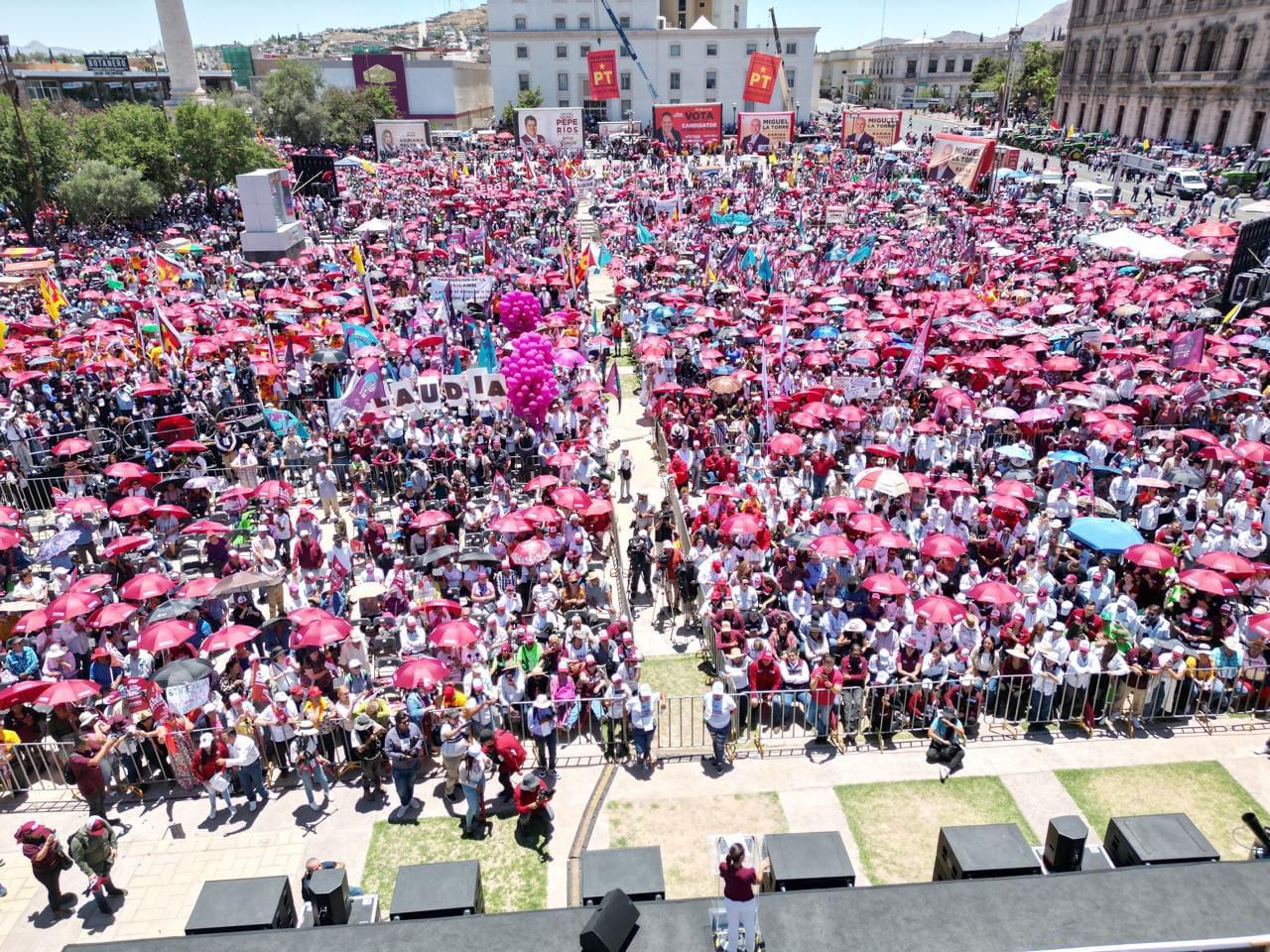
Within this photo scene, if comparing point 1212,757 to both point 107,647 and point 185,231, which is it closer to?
point 107,647

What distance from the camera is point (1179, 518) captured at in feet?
49.0

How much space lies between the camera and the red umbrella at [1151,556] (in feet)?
40.2

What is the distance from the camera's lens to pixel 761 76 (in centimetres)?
7069

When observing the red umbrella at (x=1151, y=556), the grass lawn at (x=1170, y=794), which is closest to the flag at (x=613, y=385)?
the red umbrella at (x=1151, y=556)

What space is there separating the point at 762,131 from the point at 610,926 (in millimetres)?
56181

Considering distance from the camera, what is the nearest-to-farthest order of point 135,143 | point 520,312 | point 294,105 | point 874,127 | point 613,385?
point 613,385 → point 520,312 → point 135,143 → point 874,127 → point 294,105

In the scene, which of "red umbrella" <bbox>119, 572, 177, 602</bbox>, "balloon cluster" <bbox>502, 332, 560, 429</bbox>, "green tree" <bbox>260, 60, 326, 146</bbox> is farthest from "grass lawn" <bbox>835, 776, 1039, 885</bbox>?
"green tree" <bbox>260, 60, 326, 146</bbox>

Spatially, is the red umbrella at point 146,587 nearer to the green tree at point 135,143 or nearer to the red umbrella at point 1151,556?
the red umbrella at point 1151,556

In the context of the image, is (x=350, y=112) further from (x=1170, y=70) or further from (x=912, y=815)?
(x=912, y=815)

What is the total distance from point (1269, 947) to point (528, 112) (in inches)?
2525

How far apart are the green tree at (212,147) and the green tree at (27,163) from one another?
7.61 m

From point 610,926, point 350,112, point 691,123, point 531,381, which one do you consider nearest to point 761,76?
point 691,123

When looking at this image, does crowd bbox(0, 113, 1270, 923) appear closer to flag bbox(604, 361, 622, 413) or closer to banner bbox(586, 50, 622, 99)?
flag bbox(604, 361, 622, 413)

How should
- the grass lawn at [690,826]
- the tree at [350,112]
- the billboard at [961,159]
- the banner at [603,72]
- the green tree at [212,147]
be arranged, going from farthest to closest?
the tree at [350,112]
the banner at [603,72]
the green tree at [212,147]
the billboard at [961,159]
the grass lawn at [690,826]
